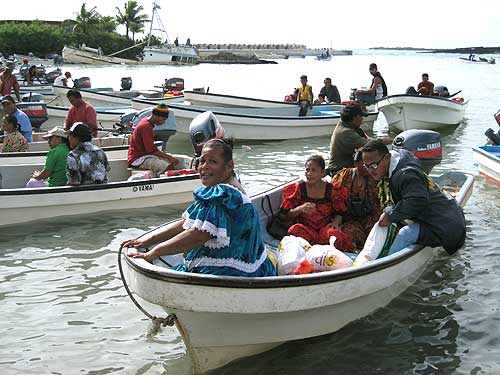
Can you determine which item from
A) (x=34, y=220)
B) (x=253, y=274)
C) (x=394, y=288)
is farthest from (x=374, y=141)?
(x=34, y=220)

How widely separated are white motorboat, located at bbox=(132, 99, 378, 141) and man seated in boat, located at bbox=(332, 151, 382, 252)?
937cm

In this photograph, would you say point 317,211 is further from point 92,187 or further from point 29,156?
point 29,156

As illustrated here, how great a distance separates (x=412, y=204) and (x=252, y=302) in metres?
1.93

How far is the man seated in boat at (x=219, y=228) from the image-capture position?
416cm

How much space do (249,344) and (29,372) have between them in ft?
5.73

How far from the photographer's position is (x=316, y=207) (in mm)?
6672

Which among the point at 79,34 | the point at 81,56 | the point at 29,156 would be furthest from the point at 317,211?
the point at 79,34

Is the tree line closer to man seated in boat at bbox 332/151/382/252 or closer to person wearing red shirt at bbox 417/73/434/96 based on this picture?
person wearing red shirt at bbox 417/73/434/96

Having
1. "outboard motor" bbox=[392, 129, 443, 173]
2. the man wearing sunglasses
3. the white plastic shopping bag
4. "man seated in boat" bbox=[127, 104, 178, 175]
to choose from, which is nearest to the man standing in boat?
"man seated in boat" bbox=[127, 104, 178, 175]

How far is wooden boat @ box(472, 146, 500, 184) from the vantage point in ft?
36.9

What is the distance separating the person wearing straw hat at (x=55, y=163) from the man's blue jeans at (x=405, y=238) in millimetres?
4728

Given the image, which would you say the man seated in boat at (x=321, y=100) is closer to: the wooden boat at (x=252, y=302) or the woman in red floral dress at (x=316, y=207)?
the woman in red floral dress at (x=316, y=207)

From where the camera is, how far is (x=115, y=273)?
7289 millimetres

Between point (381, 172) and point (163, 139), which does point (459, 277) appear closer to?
point (381, 172)
